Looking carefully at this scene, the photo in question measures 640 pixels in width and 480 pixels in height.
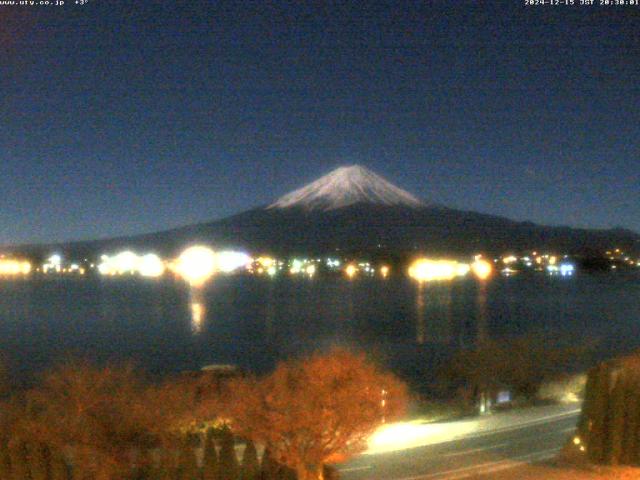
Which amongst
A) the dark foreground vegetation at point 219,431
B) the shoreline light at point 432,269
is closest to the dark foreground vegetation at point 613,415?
the dark foreground vegetation at point 219,431

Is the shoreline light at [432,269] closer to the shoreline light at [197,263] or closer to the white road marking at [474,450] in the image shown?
the shoreline light at [197,263]

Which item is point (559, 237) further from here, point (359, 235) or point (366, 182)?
point (366, 182)

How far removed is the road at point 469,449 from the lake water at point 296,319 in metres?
7.24

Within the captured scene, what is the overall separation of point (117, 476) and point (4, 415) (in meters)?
1.73

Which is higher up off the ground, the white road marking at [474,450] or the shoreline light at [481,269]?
A: the shoreline light at [481,269]

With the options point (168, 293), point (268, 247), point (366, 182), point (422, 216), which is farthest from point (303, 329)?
point (366, 182)

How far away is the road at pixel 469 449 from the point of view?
28.3ft

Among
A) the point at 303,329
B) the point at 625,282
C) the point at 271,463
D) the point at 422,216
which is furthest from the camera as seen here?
the point at 422,216

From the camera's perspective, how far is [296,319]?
124ft

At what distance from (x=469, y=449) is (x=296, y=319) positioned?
2784cm

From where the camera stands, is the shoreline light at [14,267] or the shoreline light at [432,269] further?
the shoreline light at [14,267]

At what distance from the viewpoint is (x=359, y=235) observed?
245 ft

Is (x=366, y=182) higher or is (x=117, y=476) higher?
(x=366, y=182)

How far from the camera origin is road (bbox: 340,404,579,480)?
8.62 m
